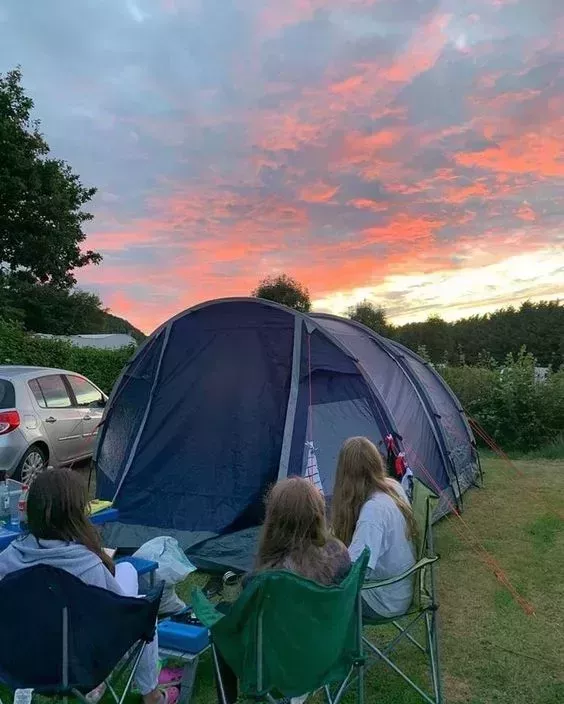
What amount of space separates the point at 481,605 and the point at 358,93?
6.36 m

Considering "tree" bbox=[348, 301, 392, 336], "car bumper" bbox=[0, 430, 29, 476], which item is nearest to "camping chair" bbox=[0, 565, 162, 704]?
"car bumper" bbox=[0, 430, 29, 476]

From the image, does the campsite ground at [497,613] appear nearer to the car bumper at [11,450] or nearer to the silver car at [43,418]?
the car bumper at [11,450]

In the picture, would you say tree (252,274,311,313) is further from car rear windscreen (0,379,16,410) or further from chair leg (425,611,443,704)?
chair leg (425,611,443,704)

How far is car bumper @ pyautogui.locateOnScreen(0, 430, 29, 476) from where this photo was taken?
6.21 metres

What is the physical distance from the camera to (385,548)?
302 centimetres

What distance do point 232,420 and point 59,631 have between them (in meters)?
3.26

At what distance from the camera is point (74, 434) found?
7488 mm

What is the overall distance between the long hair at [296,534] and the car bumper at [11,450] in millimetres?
4671

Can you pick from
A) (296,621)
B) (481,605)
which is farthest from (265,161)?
(296,621)

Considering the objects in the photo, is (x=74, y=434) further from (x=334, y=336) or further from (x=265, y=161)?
(x=265, y=161)

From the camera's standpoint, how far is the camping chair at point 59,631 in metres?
2.01

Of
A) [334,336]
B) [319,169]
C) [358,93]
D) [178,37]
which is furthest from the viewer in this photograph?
[319,169]

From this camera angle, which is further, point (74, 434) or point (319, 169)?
point (319, 169)

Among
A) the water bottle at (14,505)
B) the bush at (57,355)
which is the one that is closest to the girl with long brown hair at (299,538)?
the water bottle at (14,505)
